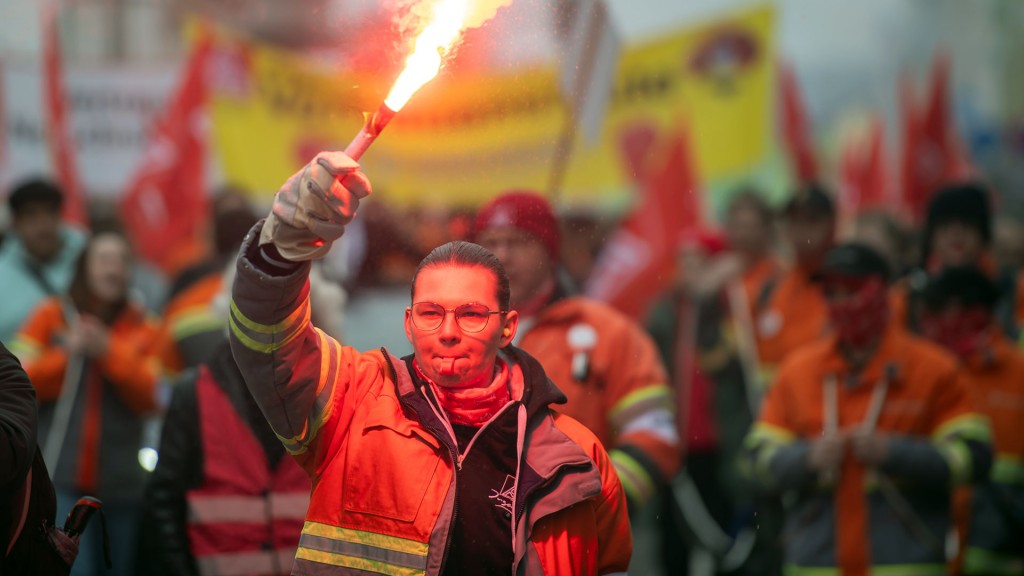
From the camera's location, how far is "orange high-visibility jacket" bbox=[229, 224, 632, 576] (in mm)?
2934

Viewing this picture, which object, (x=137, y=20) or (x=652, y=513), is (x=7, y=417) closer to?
(x=652, y=513)

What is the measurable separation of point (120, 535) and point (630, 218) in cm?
396

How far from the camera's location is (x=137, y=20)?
46.3 feet

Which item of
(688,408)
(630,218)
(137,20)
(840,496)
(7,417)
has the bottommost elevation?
(7,417)

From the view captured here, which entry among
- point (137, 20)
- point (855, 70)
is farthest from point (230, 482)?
point (855, 70)

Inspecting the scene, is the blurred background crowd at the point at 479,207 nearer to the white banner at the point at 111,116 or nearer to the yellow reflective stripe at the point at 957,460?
the white banner at the point at 111,116

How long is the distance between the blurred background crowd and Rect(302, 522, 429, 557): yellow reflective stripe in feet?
2.27

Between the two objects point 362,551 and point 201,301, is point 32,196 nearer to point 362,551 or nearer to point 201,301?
point 201,301

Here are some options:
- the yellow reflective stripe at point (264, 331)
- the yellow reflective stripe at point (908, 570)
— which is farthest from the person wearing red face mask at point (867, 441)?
the yellow reflective stripe at point (264, 331)

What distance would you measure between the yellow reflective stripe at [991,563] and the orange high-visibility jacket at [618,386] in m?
2.43

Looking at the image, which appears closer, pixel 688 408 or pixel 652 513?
pixel 688 408

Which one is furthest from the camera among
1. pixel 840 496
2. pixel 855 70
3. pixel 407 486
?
pixel 855 70

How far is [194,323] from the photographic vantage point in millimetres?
6043

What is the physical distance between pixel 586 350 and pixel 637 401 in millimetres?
266
